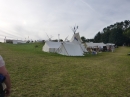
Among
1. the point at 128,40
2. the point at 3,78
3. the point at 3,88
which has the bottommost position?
the point at 3,88

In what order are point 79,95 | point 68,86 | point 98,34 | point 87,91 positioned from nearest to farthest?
point 79,95, point 87,91, point 68,86, point 98,34

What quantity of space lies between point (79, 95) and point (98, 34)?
84.5 meters

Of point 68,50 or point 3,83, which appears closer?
point 3,83

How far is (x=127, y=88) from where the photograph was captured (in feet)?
17.3

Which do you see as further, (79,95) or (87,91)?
(87,91)

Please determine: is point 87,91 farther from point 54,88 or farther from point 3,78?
point 3,78

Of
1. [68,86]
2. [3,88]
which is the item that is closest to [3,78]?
[3,88]

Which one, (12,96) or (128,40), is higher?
(128,40)

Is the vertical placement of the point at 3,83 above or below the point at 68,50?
below

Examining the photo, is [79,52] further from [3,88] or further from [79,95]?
[3,88]

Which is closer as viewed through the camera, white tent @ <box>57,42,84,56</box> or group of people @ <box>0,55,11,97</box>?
Result: group of people @ <box>0,55,11,97</box>

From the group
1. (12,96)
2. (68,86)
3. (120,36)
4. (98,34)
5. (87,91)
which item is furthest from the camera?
(98,34)

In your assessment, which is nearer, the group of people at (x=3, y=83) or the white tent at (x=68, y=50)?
the group of people at (x=3, y=83)

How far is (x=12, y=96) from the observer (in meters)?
3.82
